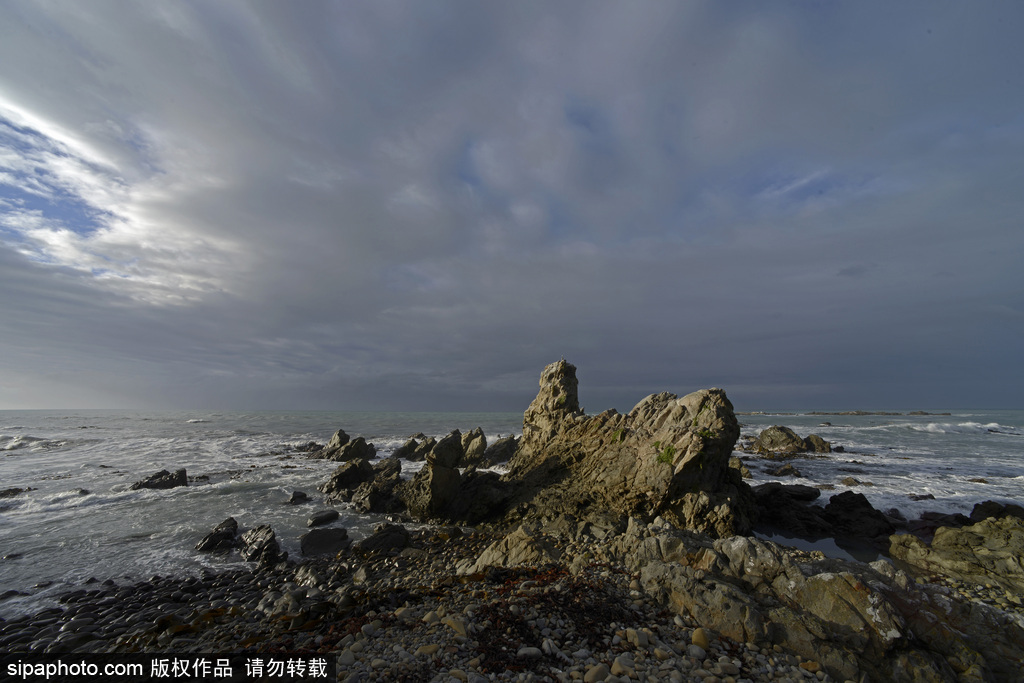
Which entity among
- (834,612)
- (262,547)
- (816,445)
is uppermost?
(834,612)

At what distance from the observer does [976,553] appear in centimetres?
1159

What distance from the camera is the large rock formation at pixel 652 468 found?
1380 centimetres

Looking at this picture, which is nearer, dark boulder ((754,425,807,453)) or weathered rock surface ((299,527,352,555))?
weathered rock surface ((299,527,352,555))

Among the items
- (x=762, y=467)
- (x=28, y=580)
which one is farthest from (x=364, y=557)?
(x=762, y=467)

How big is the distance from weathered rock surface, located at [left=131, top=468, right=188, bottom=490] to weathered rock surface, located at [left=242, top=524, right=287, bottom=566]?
45.2 ft

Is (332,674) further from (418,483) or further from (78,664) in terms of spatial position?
(418,483)

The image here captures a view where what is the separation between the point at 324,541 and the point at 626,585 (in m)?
11.6

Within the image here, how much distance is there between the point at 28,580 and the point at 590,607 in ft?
56.3

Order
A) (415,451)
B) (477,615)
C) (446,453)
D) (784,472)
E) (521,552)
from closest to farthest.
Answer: (477,615) → (521,552) → (446,453) → (784,472) → (415,451)

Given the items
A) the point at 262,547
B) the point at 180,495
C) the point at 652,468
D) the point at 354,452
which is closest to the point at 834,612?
the point at 652,468

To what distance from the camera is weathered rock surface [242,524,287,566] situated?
44.3ft

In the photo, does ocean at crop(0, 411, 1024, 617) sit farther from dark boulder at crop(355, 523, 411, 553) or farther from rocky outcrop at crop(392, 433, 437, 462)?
rocky outcrop at crop(392, 433, 437, 462)

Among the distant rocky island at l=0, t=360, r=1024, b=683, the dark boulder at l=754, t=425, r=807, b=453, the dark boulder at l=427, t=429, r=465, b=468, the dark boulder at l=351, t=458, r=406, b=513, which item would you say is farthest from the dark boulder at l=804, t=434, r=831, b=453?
the dark boulder at l=351, t=458, r=406, b=513

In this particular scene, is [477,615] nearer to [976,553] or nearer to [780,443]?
[976,553]
